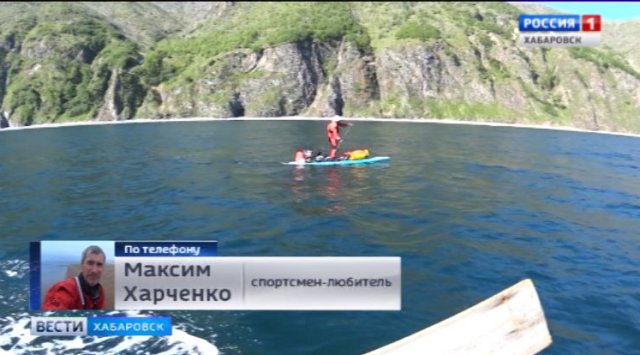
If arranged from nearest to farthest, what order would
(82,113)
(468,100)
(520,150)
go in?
(520,150) → (82,113) → (468,100)

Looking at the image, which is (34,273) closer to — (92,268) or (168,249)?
(92,268)

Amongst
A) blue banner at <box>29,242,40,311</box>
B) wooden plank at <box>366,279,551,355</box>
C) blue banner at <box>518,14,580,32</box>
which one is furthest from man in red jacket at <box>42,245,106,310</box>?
blue banner at <box>518,14,580,32</box>

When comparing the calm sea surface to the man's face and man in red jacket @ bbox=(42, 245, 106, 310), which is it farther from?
the man's face

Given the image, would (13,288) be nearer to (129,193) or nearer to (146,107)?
(129,193)

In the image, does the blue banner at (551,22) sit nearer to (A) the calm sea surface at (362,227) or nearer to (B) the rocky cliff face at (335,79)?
(A) the calm sea surface at (362,227)

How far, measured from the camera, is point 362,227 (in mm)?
26578

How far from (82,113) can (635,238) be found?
15356 cm

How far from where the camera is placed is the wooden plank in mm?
5688

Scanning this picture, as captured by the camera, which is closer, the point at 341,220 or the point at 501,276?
the point at 501,276

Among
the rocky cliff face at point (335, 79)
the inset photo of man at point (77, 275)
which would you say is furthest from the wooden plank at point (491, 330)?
the rocky cliff face at point (335, 79)

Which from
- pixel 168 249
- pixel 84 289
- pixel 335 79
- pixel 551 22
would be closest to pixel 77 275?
pixel 84 289

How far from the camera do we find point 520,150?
7225 cm

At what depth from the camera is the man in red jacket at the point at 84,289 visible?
5.87 m

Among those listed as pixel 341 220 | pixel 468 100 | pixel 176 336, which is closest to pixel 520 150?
pixel 341 220
